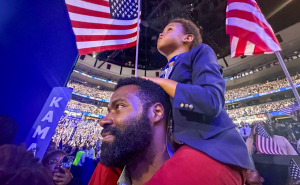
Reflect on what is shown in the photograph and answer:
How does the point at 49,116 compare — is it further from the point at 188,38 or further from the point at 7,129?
the point at 188,38

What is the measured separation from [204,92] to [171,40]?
2.21 feet

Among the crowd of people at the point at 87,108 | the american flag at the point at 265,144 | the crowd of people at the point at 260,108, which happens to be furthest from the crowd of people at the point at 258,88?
the crowd of people at the point at 87,108

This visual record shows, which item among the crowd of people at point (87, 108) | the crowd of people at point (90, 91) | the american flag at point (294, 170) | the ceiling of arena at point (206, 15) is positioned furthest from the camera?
the crowd of people at point (90, 91)

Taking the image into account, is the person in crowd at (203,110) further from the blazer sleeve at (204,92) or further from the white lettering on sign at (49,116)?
the white lettering on sign at (49,116)

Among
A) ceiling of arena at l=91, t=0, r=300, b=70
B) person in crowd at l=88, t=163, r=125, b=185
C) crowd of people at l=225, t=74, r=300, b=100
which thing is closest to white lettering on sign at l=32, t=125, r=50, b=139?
person in crowd at l=88, t=163, r=125, b=185

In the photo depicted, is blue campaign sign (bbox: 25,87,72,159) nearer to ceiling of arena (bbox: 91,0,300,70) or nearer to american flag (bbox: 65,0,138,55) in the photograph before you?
american flag (bbox: 65,0,138,55)

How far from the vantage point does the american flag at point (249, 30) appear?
2.36 metres

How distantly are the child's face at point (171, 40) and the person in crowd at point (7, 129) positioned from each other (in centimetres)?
123

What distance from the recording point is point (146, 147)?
32.5 inches

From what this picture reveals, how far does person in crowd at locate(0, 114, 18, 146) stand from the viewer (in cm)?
96

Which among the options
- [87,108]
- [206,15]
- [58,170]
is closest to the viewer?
[58,170]

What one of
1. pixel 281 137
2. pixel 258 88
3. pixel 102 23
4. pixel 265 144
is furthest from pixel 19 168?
pixel 258 88

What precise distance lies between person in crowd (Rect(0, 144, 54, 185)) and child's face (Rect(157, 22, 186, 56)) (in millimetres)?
1251

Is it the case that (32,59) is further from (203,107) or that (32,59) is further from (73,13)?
(203,107)
